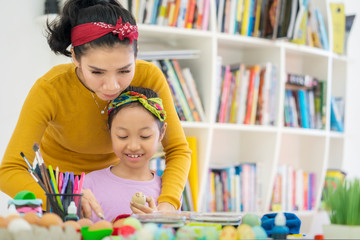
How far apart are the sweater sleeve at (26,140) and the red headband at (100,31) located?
189mm

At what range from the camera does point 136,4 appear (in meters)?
2.63

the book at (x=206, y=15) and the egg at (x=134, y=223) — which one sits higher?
the book at (x=206, y=15)

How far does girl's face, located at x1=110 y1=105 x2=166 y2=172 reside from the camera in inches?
56.6

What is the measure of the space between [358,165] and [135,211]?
2810 millimetres

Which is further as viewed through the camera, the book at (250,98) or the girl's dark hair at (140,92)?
the book at (250,98)

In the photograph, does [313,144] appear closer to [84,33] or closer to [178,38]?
[178,38]

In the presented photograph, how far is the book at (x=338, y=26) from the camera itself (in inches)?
133

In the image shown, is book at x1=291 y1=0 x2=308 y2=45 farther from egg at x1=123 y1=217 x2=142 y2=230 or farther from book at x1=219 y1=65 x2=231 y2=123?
egg at x1=123 y1=217 x2=142 y2=230

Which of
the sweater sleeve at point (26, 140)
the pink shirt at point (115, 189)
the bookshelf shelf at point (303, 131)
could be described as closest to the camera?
the sweater sleeve at point (26, 140)

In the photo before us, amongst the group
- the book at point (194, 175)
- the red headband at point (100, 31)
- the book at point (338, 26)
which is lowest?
the book at point (194, 175)

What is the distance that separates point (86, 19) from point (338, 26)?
239 cm

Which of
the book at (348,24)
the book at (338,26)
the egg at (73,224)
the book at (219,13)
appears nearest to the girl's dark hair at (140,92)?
the egg at (73,224)

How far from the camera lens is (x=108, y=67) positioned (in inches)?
53.1

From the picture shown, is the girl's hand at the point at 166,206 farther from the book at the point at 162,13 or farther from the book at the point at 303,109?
the book at the point at 303,109
